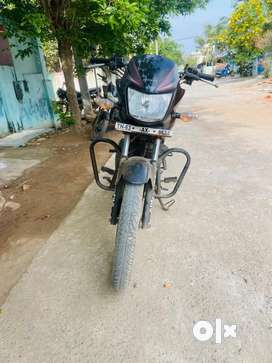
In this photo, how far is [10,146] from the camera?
4758mm

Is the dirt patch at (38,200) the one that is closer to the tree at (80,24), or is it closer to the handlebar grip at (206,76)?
the tree at (80,24)

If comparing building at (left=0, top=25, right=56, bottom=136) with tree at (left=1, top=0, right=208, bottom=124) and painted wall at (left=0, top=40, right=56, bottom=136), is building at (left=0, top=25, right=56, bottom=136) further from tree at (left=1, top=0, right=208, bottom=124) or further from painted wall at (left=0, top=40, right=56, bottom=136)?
tree at (left=1, top=0, right=208, bottom=124)

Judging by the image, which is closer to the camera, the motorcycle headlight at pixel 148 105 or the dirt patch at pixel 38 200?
the motorcycle headlight at pixel 148 105

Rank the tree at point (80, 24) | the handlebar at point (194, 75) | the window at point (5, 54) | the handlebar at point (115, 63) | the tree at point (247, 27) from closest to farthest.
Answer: the handlebar at point (194, 75) < the handlebar at point (115, 63) < the tree at point (80, 24) < the window at point (5, 54) < the tree at point (247, 27)

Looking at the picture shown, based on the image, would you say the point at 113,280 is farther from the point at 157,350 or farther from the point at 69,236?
the point at 69,236

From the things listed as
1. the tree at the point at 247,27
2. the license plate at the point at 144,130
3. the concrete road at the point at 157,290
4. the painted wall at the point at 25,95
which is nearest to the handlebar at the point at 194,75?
the license plate at the point at 144,130

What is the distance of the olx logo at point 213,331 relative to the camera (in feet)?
4.42

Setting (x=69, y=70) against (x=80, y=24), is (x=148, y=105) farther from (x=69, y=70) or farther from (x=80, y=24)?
(x=69, y=70)

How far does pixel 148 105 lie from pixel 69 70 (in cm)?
381

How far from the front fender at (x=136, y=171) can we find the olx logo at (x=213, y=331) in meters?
0.82

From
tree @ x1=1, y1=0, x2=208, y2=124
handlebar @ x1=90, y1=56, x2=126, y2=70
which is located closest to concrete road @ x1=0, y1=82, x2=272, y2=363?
handlebar @ x1=90, y1=56, x2=126, y2=70

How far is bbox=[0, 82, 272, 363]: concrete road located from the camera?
1.30 meters

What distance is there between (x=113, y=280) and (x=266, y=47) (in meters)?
19.2

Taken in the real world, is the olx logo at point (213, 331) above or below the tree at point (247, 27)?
below
